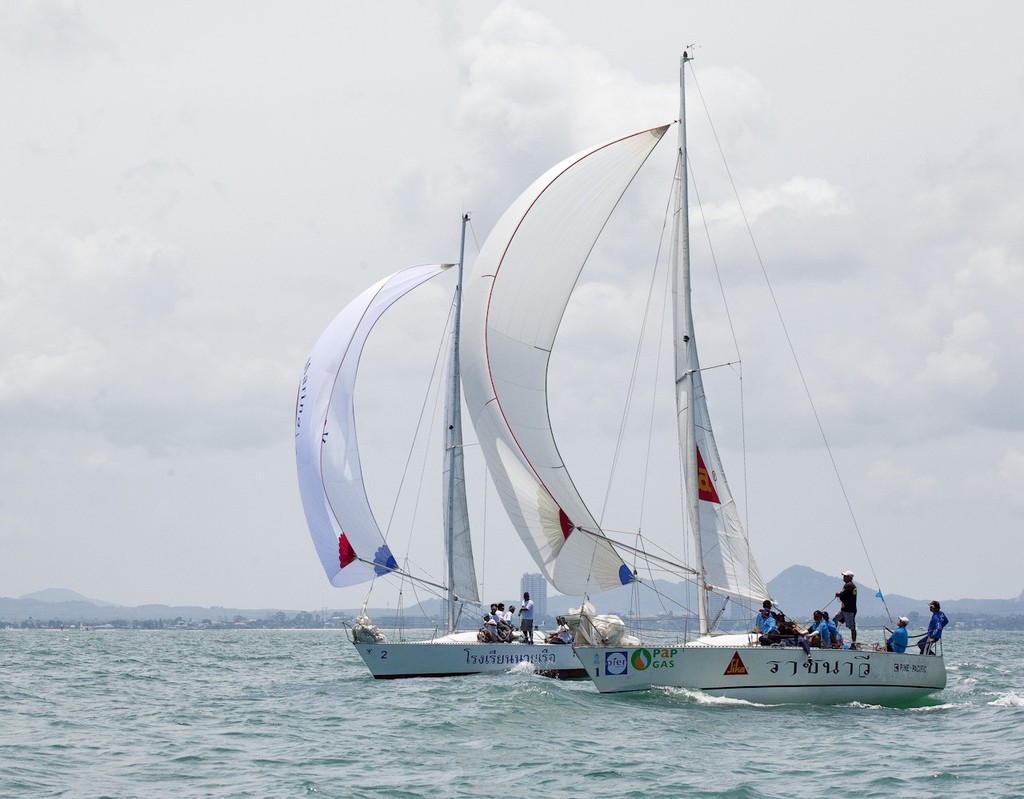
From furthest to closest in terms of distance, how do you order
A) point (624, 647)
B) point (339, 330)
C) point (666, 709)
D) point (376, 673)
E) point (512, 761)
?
point (339, 330), point (376, 673), point (624, 647), point (666, 709), point (512, 761)

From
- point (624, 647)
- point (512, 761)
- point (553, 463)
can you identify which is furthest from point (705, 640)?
point (512, 761)

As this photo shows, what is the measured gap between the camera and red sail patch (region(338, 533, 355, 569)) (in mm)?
32000

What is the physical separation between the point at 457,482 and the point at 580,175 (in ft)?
34.6

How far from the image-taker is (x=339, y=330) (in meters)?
33.5

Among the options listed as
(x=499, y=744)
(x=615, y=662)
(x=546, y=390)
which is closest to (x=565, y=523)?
(x=546, y=390)

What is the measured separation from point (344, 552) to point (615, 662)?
10.5m

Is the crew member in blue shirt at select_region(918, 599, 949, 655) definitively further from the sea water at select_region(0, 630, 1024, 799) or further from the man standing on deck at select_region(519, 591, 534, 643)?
the man standing on deck at select_region(519, 591, 534, 643)

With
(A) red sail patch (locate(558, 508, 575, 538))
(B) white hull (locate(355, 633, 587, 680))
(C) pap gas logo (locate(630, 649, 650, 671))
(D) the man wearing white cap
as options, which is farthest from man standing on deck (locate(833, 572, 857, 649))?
(B) white hull (locate(355, 633, 587, 680))

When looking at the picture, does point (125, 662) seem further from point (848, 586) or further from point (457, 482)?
point (848, 586)

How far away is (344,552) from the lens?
3206cm

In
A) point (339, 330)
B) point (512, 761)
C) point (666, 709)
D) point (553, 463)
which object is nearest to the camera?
point (512, 761)

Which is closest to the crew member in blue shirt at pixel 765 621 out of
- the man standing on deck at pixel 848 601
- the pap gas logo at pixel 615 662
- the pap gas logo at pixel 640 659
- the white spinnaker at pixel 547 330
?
the man standing on deck at pixel 848 601

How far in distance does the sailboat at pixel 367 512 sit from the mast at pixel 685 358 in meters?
6.08

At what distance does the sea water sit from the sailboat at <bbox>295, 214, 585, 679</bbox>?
5.28 feet
